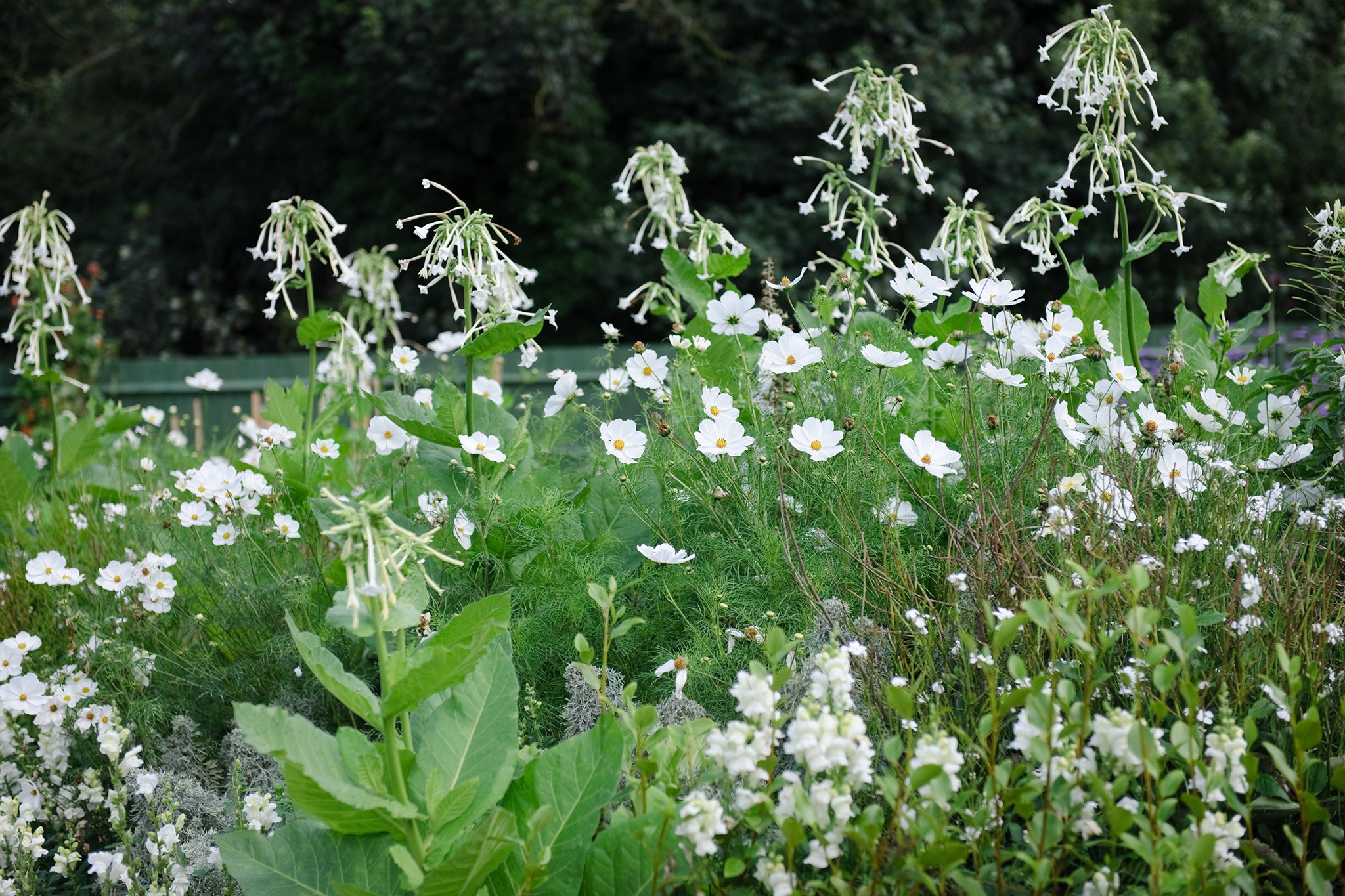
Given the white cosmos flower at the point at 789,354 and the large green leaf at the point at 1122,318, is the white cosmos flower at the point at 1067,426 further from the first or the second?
the large green leaf at the point at 1122,318

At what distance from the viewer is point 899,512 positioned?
2270 millimetres

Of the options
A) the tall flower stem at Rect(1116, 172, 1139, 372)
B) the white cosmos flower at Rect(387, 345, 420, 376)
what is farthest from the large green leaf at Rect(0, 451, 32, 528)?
the tall flower stem at Rect(1116, 172, 1139, 372)

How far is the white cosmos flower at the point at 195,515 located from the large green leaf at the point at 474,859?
1435 millimetres

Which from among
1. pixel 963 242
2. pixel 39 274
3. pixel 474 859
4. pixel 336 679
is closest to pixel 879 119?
pixel 963 242

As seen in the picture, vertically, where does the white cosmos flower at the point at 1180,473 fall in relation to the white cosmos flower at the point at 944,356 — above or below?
below

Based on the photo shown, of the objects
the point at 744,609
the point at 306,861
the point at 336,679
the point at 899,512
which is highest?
the point at 899,512

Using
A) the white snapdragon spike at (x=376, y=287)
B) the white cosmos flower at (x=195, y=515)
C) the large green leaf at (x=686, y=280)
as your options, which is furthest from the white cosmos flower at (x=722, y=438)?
the white snapdragon spike at (x=376, y=287)

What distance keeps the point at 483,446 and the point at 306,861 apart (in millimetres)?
966

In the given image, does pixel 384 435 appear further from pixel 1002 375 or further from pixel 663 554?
pixel 1002 375

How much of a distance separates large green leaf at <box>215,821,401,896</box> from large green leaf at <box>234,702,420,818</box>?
0.15 meters

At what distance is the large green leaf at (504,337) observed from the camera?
2.27 m

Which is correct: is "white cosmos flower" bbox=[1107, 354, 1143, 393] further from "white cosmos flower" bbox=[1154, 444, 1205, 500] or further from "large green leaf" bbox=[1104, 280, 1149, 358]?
"large green leaf" bbox=[1104, 280, 1149, 358]

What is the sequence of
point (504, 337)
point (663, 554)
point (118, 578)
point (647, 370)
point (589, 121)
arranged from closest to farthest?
point (663, 554)
point (504, 337)
point (118, 578)
point (647, 370)
point (589, 121)

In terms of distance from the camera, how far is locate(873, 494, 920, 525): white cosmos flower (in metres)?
2.22
